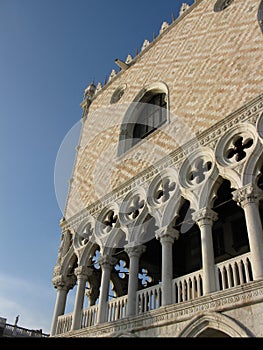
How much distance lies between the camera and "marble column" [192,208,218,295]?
5.28m

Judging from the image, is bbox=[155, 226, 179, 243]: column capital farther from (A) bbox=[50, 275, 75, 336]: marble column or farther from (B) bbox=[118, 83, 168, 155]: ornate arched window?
(A) bbox=[50, 275, 75, 336]: marble column

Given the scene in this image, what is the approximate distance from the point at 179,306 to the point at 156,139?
390cm

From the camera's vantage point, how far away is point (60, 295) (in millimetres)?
8711

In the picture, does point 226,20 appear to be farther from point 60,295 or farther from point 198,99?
point 60,295

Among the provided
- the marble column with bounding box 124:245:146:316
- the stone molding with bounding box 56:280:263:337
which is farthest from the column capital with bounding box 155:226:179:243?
the stone molding with bounding box 56:280:263:337

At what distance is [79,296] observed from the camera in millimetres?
7965

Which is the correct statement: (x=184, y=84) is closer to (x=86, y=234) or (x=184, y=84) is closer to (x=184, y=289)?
(x=86, y=234)

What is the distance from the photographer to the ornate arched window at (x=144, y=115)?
30.1 ft

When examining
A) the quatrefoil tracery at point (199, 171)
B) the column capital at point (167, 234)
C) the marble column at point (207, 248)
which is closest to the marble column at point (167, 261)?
the column capital at point (167, 234)

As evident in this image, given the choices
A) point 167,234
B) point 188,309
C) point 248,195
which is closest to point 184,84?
point 167,234

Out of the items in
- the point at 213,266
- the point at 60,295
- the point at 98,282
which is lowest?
the point at 213,266

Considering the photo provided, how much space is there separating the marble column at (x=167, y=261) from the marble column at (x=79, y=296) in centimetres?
241
